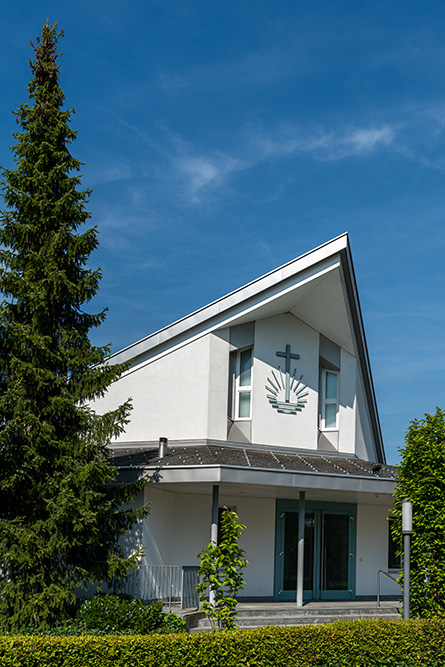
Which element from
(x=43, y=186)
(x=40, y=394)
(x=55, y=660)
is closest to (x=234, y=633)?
(x=55, y=660)

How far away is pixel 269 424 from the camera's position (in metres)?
19.3

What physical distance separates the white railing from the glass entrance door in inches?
175

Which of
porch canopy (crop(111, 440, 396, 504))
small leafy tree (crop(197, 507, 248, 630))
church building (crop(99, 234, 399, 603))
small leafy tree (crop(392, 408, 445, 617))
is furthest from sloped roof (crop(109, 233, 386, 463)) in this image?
small leafy tree (crop(197, 507, 248, 630))

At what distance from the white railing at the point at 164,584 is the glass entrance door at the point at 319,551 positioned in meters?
4.45

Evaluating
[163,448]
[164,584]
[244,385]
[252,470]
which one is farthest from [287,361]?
[164,584]

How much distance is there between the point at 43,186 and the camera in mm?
13766

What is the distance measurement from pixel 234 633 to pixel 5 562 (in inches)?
174

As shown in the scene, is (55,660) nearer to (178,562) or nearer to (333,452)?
(178,562)

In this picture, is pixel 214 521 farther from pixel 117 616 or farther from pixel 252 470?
pixel 117 616

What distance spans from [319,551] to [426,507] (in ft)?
24.5

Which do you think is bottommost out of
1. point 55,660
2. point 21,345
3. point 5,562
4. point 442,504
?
point 55,660

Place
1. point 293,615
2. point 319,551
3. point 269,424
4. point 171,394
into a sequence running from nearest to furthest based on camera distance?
point 293,615
point 171,394
point 269,424
point 319,551

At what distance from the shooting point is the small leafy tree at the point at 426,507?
12.6 metres

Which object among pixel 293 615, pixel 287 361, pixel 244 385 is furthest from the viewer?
pixel 287 361
